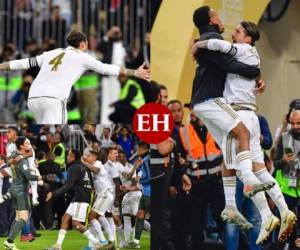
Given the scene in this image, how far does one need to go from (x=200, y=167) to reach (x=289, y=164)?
90 centimetres

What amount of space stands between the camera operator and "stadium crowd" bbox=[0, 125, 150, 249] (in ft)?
4.46

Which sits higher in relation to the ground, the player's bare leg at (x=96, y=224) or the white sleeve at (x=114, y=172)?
the white sleeve at (x=114, y=172)

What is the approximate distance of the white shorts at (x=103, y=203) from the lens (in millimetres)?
11755

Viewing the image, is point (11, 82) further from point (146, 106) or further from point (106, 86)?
point (146, 106)

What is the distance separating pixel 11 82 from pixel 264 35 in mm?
5116

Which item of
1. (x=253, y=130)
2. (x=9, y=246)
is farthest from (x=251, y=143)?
(x=9, y=246)

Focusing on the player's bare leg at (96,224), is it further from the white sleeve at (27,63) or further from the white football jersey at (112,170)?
the white sleeve at (27,63)

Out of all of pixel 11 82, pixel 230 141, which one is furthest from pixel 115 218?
pixel 11 82

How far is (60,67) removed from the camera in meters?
11.5

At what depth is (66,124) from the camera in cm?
1184

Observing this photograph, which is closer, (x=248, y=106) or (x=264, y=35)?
(x=248, y=106)

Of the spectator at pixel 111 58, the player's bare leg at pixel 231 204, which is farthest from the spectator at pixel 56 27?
the player's bare leg at pixel 231 204

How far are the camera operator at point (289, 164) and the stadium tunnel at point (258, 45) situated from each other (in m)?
1.08

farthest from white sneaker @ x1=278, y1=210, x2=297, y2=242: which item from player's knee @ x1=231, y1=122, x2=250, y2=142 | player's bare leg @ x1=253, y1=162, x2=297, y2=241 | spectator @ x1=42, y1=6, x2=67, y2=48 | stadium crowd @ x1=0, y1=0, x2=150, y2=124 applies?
spectator @ x1=42, y1=6, x2=67, y2=48
